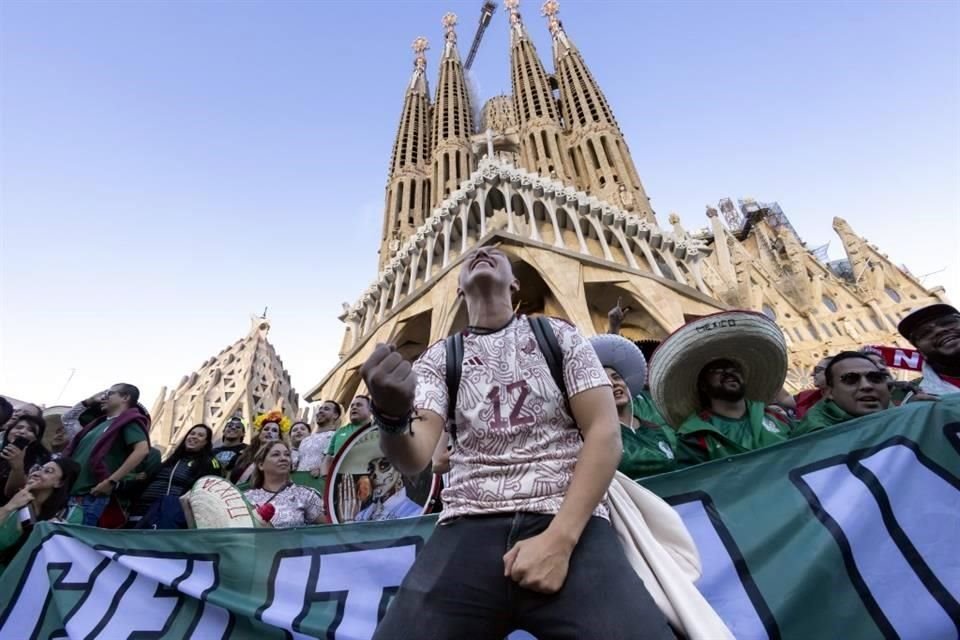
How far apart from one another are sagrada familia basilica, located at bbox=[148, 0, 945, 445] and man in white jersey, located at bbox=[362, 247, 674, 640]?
13.3m

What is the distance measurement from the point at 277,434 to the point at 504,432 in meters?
4.49

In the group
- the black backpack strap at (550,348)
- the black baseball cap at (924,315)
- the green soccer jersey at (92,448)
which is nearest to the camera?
the black backpack strap at (550,348)

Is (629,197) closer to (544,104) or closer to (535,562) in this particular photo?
(544,104)

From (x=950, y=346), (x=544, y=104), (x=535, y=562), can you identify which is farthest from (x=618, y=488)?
(x=544, y=104)

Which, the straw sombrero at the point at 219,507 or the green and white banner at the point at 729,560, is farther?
the straw sombrero at the point at 219,507

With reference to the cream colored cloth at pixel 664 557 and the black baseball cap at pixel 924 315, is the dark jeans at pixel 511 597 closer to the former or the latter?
the cream colored cloth at pixel 664 557

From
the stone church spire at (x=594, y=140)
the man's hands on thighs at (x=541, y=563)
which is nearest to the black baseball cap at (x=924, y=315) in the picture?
the man's hands on thighs at (x=541, y=563)

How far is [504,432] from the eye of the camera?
143cm

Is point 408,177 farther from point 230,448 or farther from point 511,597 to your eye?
point 511,597

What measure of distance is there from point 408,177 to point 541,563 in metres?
33.6

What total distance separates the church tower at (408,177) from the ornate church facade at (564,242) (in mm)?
113

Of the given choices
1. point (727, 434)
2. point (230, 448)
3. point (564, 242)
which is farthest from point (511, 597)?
point (564, 242)

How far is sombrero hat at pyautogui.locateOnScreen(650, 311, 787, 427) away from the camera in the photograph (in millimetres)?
3412

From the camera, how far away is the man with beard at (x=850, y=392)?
10.1ft
